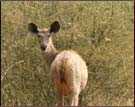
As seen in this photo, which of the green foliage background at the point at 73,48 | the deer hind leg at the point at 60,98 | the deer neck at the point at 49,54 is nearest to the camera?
the deer hind leg at the point at 60,98

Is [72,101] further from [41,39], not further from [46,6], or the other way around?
[46,6]

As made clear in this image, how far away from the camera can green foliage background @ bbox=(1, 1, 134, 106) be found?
1216 centimetres

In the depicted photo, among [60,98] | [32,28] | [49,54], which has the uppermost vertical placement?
[32,28]

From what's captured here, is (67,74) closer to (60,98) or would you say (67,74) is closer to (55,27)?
(60,98)

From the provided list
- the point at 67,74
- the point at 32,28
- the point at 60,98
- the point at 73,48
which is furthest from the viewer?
the point at 73,48

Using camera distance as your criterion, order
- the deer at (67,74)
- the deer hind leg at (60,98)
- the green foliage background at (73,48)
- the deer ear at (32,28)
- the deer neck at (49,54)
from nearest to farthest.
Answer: the deer at (67,74), the deer hind leg at (60,98), the deer neck at (49,54), the deer ear at (32,28), the green foliage background at (73,48)

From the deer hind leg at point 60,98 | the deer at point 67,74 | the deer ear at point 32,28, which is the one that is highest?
the deer ear at point 32,28

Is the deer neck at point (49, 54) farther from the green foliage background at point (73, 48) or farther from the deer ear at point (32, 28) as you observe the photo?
the green foliage background at point (73, 48)

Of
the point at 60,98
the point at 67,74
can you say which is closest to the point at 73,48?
the point at 60,98

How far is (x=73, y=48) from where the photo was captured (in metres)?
12.3

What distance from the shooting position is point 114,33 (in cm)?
1254

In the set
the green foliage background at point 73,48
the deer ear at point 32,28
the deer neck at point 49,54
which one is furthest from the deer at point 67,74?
the green foliage background at point 73,48

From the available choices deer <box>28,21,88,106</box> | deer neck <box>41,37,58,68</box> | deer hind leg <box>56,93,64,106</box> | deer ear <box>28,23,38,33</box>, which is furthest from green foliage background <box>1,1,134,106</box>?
deer hind leg <box>56,93,64,106</box>

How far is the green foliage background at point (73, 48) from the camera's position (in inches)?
479
